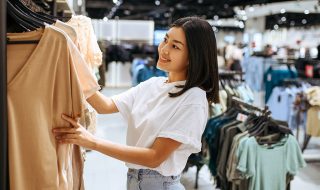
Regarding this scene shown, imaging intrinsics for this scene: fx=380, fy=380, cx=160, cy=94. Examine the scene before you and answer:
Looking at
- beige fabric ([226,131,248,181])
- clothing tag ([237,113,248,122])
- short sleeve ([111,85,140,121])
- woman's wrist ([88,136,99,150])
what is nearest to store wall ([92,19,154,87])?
clothing tag ([237,113,248,122])

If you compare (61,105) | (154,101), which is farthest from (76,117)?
(154,101)

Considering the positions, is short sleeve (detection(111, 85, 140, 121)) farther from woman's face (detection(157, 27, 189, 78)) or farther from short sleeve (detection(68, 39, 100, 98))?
short sleeve (detection(68, 39, 100, 98))

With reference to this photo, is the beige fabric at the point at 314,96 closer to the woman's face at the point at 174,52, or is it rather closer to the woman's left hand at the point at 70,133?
the woman's face at the point at 174,52

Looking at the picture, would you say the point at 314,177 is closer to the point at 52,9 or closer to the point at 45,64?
the point at 52,9

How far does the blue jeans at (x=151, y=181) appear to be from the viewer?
1.67 m

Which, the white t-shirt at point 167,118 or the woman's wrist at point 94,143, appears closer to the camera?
the woman's wrist at point 94,143

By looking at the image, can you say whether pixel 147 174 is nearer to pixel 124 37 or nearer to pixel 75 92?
pixel 75 92

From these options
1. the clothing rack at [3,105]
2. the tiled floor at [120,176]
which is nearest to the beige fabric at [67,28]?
the clothing rack at [3,105]

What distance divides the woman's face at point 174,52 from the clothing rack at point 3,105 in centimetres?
71

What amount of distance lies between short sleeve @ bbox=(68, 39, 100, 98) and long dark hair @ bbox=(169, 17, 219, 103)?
1.19 feet

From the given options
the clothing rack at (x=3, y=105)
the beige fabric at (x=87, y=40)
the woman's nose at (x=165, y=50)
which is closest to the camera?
the clothing rack at (x=3, y=105)

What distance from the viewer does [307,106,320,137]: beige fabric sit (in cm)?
518

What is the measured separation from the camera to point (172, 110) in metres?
1.57

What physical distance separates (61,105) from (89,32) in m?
0.98
